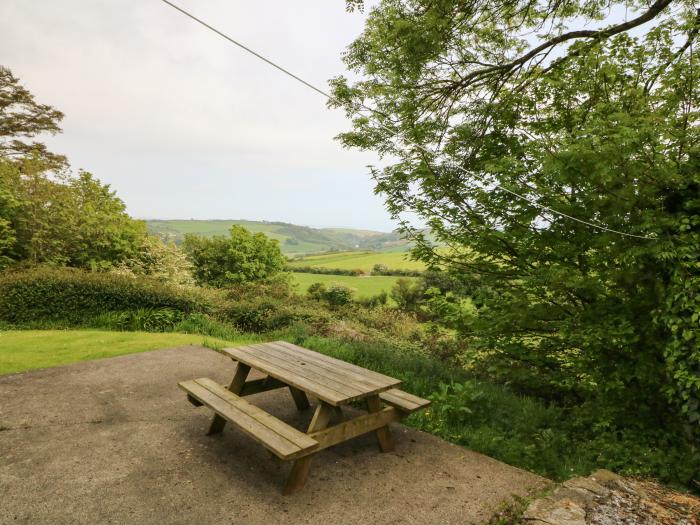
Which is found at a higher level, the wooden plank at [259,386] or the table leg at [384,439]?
the table leg at [384,439]

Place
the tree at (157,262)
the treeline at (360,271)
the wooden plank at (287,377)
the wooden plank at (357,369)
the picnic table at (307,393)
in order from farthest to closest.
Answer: the treeline at (360,271) → the tree at (157,262) → the wooden plank at (357,369) → the wooden plank at (287,377) → the picnic table at (307,393)

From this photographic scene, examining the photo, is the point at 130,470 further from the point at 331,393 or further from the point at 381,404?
the point at 381,404

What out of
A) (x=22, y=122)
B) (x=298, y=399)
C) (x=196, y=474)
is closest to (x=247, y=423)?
(x=196, y=474)

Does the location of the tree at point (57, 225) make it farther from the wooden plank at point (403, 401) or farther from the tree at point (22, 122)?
the wooden plank at point (403, 401)

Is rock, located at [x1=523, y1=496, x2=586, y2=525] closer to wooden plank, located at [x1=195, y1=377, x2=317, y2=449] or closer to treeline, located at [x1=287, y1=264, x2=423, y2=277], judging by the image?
wooden plank, located at [x1=195, y1=377, x2=317, y2=449]

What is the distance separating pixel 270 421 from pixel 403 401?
4.46 feet

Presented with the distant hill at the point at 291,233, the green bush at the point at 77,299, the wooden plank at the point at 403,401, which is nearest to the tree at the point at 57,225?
the green bush at the point at 77,299

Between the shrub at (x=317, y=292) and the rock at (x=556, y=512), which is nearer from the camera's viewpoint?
the rock at (x=556, y=512)

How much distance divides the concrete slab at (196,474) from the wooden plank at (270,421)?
50cm

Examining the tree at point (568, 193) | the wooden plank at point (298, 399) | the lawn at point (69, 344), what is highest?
the tree at point (568, 193)

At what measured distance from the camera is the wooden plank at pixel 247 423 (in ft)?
9.18

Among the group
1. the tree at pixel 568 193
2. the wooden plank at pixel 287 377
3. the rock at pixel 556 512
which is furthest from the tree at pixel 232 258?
the rock at pixel 556 512

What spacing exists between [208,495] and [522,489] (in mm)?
2562

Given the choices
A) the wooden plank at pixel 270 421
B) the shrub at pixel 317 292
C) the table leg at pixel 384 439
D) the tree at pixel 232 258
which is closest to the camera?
the wooden plank at pixel 270 421
